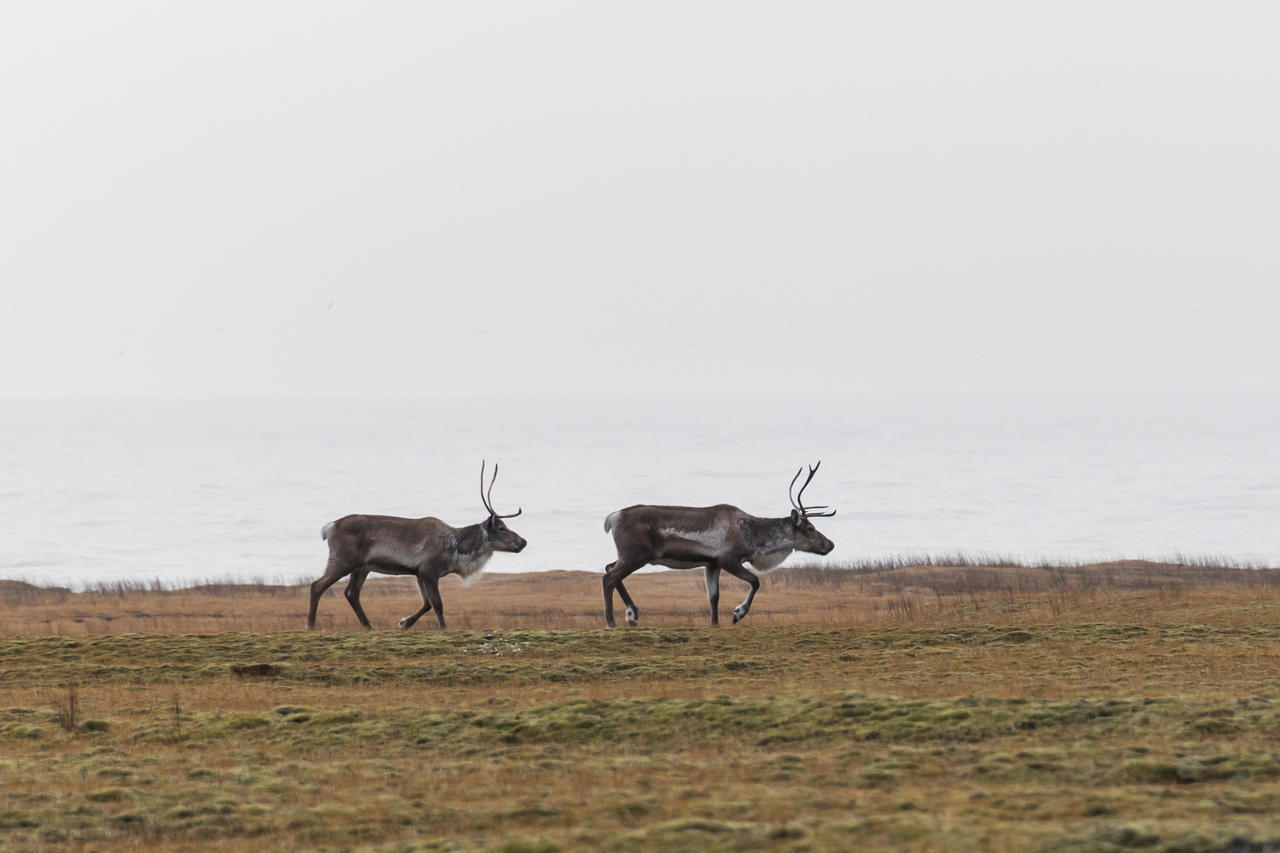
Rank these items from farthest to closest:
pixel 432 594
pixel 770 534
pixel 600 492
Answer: pixel 600 492 < pixel 770 534 < pixel 432 594

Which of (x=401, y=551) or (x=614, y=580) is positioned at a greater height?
(x=401, y=551)

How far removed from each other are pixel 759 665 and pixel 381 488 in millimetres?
106973

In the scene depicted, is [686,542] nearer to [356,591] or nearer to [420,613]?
[420,613]

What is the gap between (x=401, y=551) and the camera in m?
24.3

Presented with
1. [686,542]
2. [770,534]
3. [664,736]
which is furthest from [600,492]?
[664,736]

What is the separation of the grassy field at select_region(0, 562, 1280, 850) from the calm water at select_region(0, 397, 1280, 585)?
4177cm

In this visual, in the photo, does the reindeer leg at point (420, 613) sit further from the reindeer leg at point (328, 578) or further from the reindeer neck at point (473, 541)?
the reindeer leg at point (328, 578)

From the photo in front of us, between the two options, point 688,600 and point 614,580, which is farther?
point 688,600

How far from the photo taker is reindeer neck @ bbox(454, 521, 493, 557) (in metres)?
24.9

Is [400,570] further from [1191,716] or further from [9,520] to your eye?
[9,520]

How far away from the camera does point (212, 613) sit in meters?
37.2

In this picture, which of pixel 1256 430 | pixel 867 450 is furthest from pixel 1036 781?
pixel 1256 430

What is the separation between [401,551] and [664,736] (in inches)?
456

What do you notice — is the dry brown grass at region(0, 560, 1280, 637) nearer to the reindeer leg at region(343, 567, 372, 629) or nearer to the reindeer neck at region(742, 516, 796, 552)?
the reindeer neck at region(742, 516, 796, 552)
